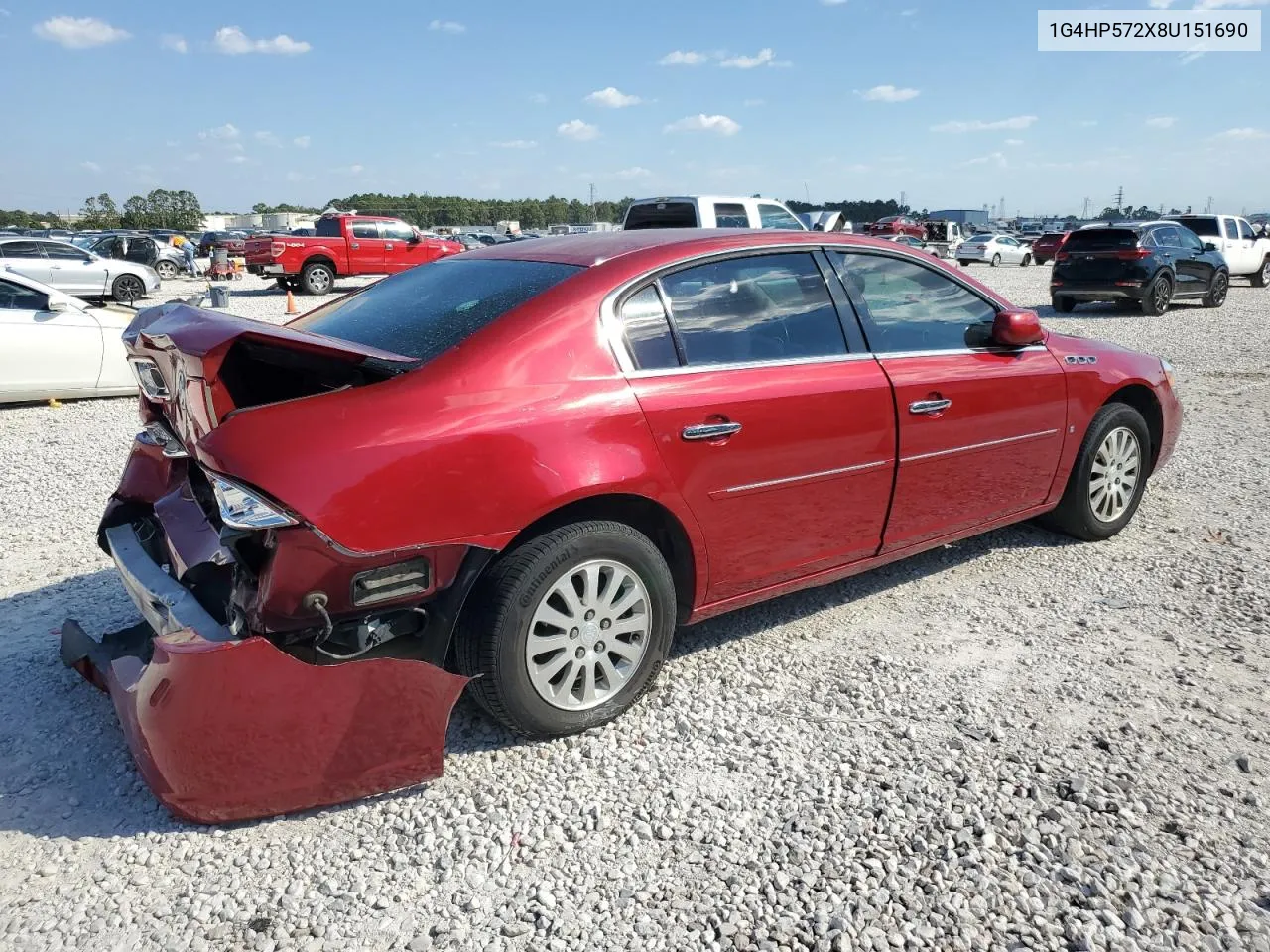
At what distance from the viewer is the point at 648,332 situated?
3.18m

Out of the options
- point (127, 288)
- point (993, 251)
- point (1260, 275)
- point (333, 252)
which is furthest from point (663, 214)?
point (993, 251)

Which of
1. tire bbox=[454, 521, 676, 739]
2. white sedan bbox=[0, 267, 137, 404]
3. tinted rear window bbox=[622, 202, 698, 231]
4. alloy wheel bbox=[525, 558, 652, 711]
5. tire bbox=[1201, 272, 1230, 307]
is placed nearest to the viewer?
tire bbox=[454, 521, 676, 739]

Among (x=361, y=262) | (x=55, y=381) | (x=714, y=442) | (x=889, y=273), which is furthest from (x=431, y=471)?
(x=361, y=262)

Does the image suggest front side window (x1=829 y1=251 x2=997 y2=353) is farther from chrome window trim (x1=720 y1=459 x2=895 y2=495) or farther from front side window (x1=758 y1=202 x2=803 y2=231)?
front side window (x1=758 y1=202 x2=803 y2=231)

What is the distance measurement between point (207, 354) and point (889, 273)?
8.97 feet

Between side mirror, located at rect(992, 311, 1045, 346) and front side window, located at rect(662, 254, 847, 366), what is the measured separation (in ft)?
2.98

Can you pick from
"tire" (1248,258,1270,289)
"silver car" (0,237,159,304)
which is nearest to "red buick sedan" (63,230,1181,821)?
"silver car" (0,237,159,304)

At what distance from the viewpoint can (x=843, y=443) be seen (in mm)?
3533

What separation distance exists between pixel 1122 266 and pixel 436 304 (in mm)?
15528

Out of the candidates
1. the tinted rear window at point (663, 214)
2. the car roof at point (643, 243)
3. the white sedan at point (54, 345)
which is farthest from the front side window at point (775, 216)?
the car roof at point (643, 243)

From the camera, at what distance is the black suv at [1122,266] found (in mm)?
15633

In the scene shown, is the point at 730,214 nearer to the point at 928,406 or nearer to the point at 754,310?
the point at 928,406

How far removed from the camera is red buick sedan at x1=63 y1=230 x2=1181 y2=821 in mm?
2492

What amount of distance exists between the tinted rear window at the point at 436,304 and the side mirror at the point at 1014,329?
2.02 meters
